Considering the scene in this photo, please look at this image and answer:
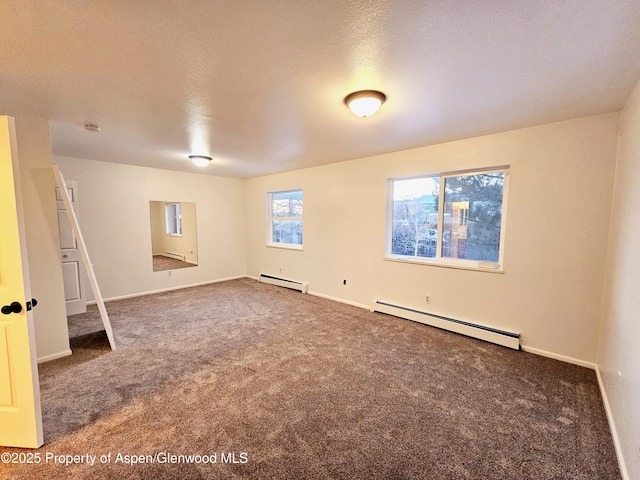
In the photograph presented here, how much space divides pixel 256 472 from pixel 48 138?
3488 mm

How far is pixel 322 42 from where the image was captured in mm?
1487

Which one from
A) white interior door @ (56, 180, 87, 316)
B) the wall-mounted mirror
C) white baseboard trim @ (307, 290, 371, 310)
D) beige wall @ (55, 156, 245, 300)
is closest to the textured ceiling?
white interior door @ (56, 180, 87, 316)

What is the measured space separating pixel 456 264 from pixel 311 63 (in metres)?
2.98

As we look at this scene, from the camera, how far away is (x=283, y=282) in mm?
5609

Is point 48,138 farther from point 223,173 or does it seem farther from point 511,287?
point 511,287

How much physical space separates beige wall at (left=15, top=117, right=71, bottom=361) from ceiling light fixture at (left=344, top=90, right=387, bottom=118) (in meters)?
2.99

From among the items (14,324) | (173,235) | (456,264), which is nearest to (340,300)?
(456,264)

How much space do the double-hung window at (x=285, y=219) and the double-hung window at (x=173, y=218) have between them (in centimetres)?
185

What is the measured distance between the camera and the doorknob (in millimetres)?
1590

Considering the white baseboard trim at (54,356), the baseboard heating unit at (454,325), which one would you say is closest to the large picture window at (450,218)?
the baseboard heating unit at (454,325)

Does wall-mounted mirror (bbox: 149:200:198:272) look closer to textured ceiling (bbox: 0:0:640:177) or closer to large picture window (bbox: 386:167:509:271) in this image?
textured ceiling (bbox: 0:0:640:177)

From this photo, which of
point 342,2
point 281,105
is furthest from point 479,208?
point 342,2

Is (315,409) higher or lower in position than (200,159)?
lower

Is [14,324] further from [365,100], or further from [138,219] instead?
[138,219]
